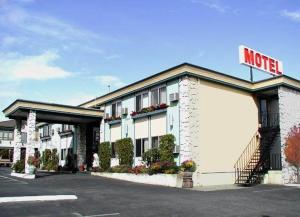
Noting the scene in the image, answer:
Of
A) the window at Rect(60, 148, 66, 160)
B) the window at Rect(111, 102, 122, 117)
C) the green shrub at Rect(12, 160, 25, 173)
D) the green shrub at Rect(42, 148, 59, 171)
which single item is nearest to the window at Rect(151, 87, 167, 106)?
the window at Rect(111, 102, 122, 117)

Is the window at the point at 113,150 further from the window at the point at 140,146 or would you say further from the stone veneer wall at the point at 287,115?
the stone veneer wall at the point at 287,115

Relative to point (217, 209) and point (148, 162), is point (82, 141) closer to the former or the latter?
point (148, 162)

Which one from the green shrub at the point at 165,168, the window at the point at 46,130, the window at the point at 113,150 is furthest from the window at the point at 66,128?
the green shrub at the point at 165,168

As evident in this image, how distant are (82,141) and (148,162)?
1344cm

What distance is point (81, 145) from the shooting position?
118 ft

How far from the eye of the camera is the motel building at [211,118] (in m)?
22.6

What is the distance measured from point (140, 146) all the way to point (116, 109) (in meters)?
5.19

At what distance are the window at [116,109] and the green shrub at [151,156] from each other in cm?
646

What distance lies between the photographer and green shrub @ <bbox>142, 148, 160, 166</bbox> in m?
24.0

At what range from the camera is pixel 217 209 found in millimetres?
12711

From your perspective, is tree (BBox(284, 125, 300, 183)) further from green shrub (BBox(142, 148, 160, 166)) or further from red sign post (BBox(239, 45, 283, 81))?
green shrub (BBox(142, 148, 160, 166))

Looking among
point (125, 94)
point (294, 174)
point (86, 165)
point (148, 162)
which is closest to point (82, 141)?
point (86, 165)

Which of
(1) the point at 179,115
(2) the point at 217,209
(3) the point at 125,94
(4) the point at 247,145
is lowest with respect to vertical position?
(2) the point at 217,209

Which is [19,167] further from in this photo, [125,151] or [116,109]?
[116,109]
